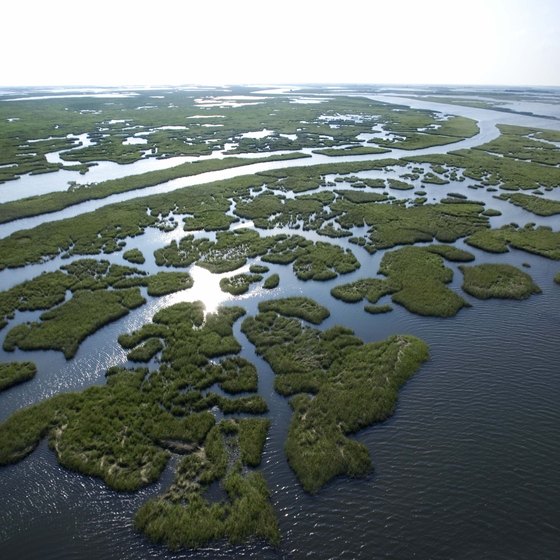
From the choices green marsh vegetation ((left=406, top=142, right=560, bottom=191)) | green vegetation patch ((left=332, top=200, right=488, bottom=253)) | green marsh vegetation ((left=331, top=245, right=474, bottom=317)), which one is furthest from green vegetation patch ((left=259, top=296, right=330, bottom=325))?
green marsh vegetation ((left=406, top=142, right=560, bottom=191))

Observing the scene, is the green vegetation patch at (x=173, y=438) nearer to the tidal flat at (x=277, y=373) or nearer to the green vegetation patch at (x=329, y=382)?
the tidal flat at (x=277, y=373)

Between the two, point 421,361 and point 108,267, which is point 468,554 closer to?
point 421,361

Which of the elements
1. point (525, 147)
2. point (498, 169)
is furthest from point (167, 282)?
A: point (525, 147)

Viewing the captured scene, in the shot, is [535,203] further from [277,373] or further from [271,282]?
[277,373]

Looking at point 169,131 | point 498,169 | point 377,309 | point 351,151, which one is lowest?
point 377,309

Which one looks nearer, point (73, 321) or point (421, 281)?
point (73, 321)

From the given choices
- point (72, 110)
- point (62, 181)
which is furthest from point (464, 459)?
point (72, 110)
